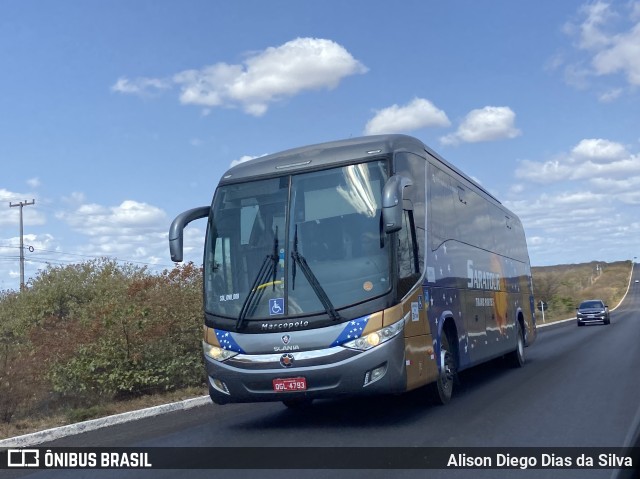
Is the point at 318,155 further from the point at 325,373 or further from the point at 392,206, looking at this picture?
the point at 325,373

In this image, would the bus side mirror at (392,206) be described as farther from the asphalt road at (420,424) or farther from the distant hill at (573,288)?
the distant hill at (573,288)

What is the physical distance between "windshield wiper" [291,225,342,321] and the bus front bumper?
0.43 m

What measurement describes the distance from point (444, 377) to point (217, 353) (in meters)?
3.37

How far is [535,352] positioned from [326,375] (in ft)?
49.6

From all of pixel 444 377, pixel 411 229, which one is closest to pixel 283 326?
pixel 411 229

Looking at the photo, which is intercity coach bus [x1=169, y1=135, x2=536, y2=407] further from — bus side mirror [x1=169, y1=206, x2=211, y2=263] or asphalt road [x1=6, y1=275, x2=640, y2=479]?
asphalt road [x1=6, y1=275, x2=640, y2=479]

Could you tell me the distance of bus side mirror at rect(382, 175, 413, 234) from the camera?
8.93 metres

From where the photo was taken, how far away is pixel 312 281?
372 inches

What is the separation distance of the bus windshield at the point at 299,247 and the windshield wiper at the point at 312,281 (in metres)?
0.01

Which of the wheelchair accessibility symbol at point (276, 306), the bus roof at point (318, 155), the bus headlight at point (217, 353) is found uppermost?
the bus roof at point (318, 155)

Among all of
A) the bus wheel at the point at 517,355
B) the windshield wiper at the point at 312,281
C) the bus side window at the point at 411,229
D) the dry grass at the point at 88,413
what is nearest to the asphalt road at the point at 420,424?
the dry grass at the point at 88,413

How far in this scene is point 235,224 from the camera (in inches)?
402

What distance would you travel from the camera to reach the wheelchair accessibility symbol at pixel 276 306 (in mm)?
9516

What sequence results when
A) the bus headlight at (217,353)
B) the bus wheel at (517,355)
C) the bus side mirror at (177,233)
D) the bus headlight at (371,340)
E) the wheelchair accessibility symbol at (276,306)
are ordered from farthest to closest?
the bus wheel at (517,355)
the bus side mirror at (177,233)
the bus headlight at (217,353)
the wheelchair accessibility symbol at (276,306)
the bus headlight at (371,340)
